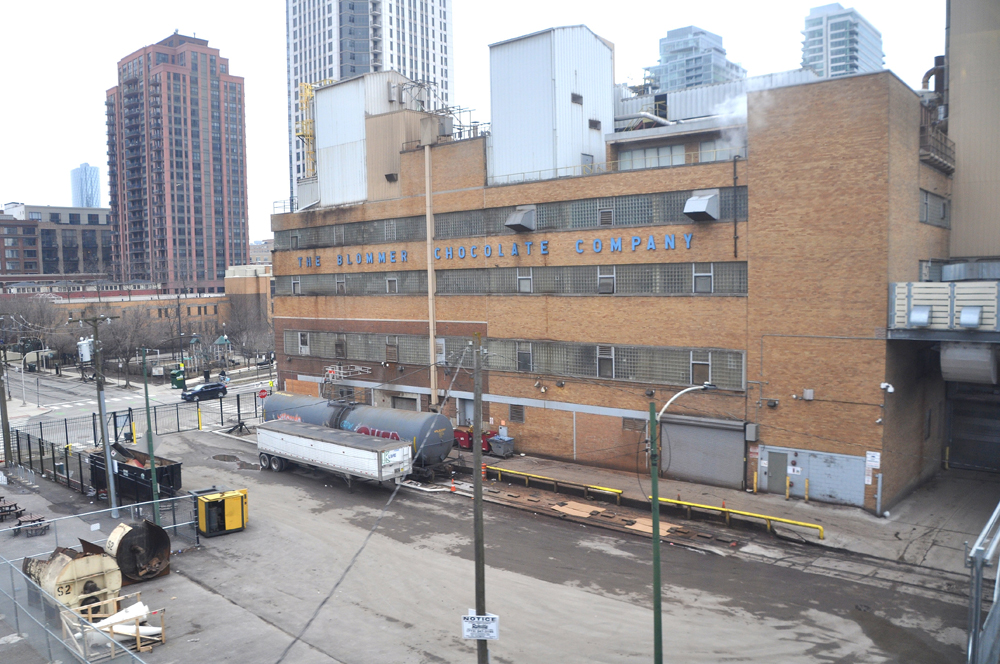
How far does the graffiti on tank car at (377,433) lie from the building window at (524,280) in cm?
1009

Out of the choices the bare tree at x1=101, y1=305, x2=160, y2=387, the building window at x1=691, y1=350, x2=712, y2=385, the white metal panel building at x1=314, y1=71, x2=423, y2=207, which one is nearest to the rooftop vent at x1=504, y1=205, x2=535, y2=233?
the building window at x1=691, y1=350, x2=712, y2=385

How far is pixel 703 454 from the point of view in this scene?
2950cm

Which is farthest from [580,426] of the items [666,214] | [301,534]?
[301,534]

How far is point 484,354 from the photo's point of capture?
3788 centimetres

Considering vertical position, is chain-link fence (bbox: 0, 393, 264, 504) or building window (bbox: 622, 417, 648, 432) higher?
building window (bbox: 622, 417, 648, 432)

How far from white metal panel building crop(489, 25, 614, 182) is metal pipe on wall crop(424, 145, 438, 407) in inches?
167

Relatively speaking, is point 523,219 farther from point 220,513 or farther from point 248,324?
point 248,324

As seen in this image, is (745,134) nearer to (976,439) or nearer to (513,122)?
(513,122)

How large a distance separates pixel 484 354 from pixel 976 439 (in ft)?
78.9

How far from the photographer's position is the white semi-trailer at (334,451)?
93.9 feet

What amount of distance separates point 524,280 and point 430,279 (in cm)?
649

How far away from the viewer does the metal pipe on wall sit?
39000 millimetres

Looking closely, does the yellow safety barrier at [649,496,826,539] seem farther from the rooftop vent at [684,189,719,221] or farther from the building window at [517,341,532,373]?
the rooftop vent at [684,189,719,221]

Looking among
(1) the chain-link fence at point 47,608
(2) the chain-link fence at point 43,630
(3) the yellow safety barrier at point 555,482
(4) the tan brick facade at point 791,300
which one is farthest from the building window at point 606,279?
(2) the chain-link fence at point 43,630
